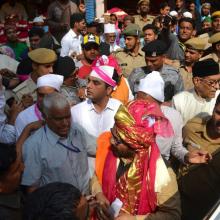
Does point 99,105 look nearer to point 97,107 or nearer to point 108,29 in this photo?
point 97,107

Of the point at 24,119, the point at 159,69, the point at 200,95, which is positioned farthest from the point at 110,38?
the point at 24,119

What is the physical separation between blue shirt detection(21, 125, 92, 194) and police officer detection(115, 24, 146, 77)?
3.30m

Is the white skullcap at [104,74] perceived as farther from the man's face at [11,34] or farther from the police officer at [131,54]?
the man's face at [11,34]

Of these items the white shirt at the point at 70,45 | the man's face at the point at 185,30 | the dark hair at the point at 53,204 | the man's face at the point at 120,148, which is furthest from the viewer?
the white shirt at the point at 70,45

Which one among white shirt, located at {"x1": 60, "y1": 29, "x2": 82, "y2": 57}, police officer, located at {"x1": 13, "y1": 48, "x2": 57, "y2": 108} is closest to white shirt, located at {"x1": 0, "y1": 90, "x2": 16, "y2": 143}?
police officer, located at {"x1": 13, "y1": 48, "x2": 57, "y2": 108}

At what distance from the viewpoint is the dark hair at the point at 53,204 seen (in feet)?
6.21

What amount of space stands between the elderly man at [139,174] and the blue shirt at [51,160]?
1.64 ft

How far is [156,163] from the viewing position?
276 cm

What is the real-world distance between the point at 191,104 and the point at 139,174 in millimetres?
1839

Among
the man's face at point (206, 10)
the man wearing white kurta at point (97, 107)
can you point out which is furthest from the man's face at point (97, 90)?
the man's face at point (206, 10)

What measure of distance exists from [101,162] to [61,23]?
267 inches

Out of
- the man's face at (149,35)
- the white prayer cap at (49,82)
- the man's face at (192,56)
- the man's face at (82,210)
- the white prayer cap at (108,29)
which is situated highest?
the man's face at (82,210)

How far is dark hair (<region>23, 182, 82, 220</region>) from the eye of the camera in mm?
1893

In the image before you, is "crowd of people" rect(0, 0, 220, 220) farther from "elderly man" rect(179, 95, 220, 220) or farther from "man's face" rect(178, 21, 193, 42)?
"man's face" rect(178, 21, 193, 42)
